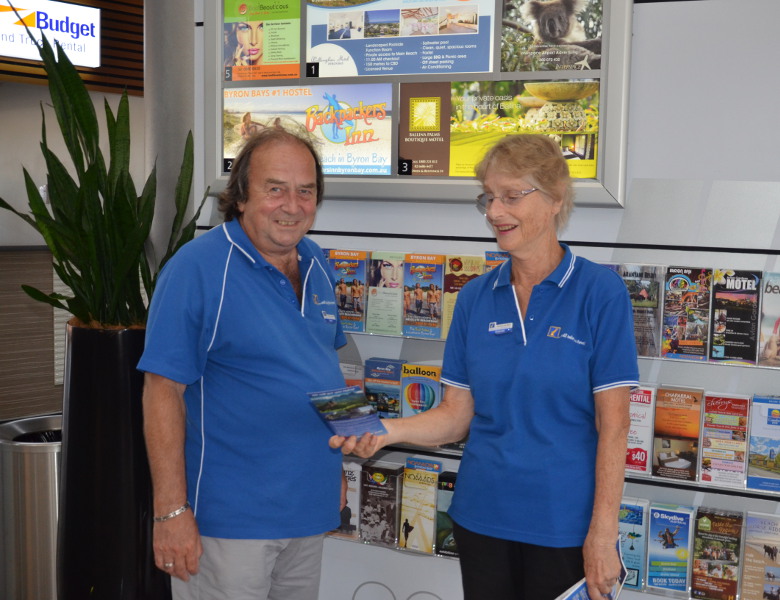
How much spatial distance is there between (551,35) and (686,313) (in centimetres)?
103

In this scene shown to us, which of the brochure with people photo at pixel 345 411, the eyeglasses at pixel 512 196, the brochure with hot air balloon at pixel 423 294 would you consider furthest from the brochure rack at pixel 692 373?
the brochure with people photo at pixel 345 411

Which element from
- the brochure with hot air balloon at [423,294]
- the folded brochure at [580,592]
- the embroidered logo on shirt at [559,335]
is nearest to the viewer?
the folded brochure at [580,592]

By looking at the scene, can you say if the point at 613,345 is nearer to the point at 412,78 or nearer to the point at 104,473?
the point at 412,78

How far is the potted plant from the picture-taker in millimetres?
3010

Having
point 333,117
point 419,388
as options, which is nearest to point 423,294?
point 419,388

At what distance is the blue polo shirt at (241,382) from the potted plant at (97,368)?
84 cm

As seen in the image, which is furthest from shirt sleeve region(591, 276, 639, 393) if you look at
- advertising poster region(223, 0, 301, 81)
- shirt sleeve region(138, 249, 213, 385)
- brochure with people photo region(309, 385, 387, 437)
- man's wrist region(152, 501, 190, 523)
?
advertising poster region(223, 0, 301, 81)

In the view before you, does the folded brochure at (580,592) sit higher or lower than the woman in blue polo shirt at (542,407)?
lower

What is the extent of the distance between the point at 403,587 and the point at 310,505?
117 centimetres

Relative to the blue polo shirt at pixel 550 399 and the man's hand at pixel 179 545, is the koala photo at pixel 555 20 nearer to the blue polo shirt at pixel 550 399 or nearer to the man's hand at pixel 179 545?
the blue polo shirt at pixel 550 399

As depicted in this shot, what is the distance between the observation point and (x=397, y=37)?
3062 mm

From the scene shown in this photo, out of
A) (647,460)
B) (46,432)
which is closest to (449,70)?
(647,460)

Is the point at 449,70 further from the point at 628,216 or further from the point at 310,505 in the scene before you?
the point at 310,505

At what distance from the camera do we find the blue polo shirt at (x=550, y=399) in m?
2.04
